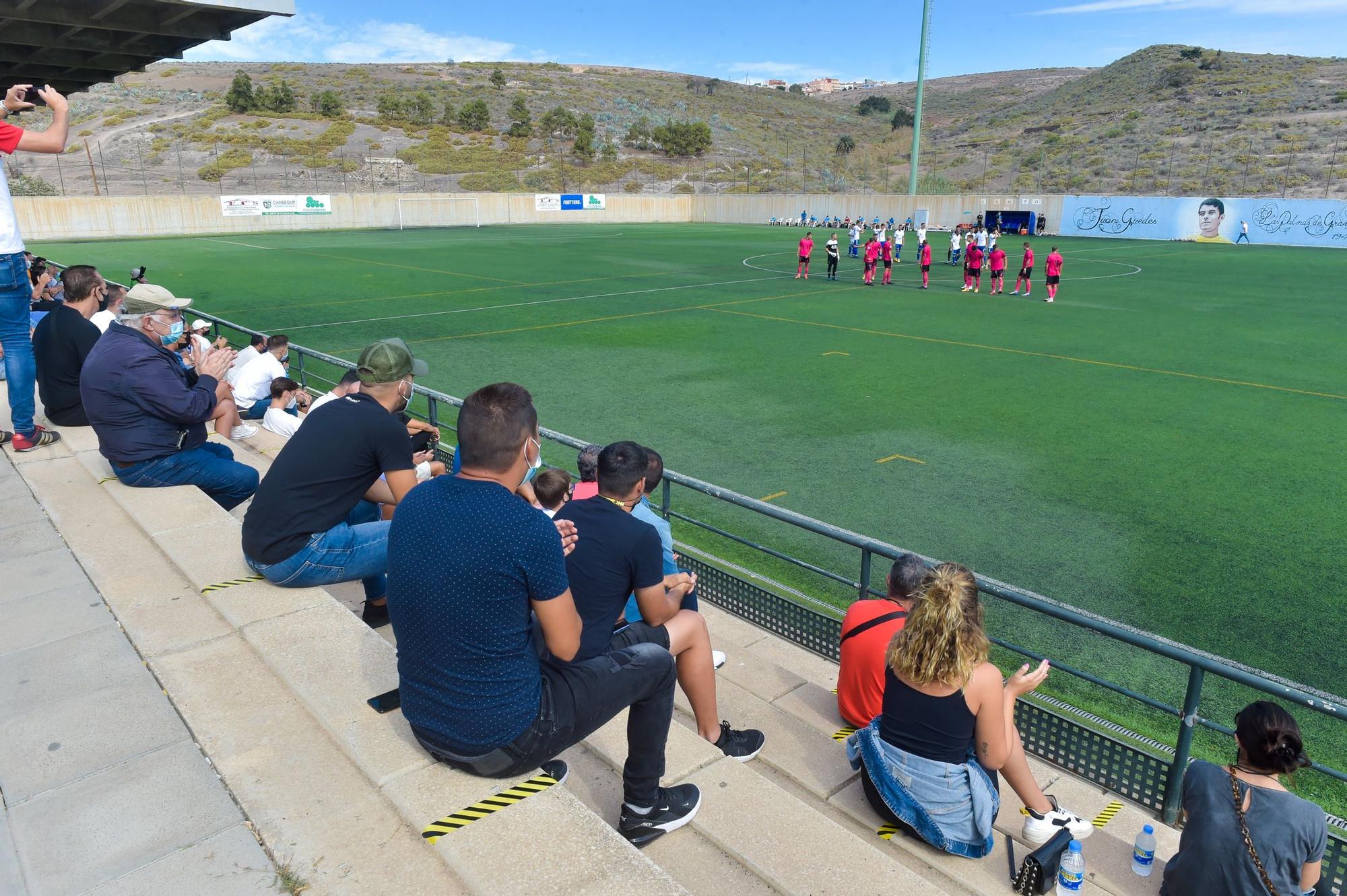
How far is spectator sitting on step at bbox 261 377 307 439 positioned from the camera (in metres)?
8.99

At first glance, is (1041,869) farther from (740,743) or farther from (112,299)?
(112,299)

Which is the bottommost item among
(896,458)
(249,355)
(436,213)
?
(896,458)

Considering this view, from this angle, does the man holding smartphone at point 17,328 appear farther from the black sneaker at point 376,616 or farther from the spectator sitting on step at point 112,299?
the black sneaker at point 376,616

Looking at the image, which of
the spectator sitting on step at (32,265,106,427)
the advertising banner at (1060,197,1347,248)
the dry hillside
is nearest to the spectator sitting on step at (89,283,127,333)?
the spectator sitting on step at (32,265,106,427)

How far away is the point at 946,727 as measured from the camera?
3.66 m

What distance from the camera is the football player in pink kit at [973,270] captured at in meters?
26.0

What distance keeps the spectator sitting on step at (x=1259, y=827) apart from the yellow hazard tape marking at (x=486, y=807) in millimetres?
2495

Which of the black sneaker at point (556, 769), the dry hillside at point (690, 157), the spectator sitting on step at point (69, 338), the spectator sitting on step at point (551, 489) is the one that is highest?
the dry hillside at point (690, 157)

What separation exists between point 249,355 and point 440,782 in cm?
936

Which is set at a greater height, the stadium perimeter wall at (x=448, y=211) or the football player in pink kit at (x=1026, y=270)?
the stadium perimeter wall at (x=448, y=211)

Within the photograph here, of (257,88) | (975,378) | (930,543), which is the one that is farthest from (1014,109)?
(930,543)

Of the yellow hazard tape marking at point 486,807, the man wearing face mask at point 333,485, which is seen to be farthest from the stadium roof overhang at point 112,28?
the yellow hazard tape marking at point 486,807

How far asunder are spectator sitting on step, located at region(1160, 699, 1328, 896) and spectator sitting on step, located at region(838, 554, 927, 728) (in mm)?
1460

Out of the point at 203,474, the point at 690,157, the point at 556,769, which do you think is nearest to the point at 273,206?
the point at 690,157
